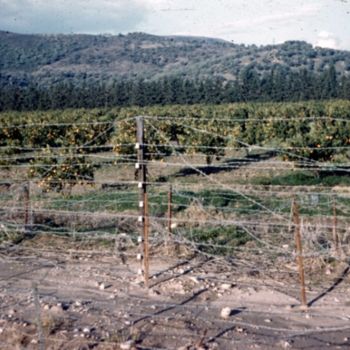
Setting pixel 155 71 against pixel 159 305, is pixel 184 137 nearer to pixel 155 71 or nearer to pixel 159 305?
pixel 159 305

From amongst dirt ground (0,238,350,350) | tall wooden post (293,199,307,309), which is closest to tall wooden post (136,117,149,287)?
dirt ground (0,238,350,350)

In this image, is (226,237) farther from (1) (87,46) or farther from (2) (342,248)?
(1) (87,46)

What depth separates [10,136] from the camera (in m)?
30.7

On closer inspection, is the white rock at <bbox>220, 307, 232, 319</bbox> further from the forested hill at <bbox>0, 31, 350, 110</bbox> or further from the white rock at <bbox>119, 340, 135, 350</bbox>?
the forested hill at <bbox>0, 31, 350, 110</bbox>

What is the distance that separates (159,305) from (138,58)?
111 metres

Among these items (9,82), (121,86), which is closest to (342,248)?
(121,86)

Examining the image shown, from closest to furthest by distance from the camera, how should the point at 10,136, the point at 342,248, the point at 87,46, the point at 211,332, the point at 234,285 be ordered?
the point at 211,332 < the point at 234,285 < the point at 342,248 < the point at 10,136 < the point at 87,46

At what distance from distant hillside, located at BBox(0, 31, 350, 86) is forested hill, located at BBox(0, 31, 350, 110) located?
17 cm

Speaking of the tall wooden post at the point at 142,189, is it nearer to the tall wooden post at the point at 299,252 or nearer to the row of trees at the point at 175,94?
the tall wooden post at the point at 299,252

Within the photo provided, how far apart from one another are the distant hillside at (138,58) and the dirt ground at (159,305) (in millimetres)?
76928

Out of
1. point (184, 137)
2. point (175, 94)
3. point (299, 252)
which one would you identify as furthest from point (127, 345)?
point (175, 94)

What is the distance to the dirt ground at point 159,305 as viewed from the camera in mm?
6445

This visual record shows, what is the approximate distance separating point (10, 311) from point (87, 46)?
4763 inches

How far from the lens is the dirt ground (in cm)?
645
